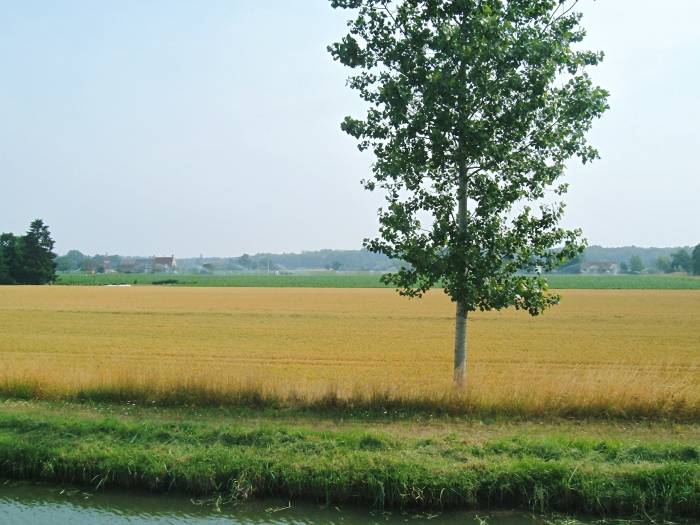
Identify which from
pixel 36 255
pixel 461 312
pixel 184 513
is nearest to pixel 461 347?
pixel 461 312

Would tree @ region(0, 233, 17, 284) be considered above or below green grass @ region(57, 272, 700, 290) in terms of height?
above

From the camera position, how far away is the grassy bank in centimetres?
849

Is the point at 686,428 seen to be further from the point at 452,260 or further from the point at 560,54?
the point at 560,54

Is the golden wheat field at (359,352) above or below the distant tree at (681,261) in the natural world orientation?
below

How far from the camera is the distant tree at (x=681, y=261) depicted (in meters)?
166

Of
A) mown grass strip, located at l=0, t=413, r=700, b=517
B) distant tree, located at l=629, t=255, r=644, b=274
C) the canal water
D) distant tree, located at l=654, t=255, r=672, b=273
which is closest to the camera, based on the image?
the canal water

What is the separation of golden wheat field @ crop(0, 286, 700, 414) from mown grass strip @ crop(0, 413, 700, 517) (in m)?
2.33

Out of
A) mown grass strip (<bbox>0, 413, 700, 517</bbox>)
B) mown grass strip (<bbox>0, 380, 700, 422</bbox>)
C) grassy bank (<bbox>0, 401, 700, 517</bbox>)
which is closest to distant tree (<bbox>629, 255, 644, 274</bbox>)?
mown grass strip (<bbox>0, 380, 700, 422</bbox>)

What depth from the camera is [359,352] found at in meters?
25.8

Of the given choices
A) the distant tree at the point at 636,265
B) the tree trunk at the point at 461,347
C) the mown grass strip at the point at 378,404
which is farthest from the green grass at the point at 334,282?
the mown grass strip at the point at 378,404

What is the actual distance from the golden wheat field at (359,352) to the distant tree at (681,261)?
125 m

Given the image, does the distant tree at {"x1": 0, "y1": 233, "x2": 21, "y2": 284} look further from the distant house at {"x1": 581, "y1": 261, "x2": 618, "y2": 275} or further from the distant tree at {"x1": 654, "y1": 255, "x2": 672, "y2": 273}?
the distant tree at {"x1": 654, "y1": 255, "x2": 672, "y2": 273}

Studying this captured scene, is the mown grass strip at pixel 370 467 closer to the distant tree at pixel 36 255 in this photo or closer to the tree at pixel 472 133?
the tree at pixel 472 133

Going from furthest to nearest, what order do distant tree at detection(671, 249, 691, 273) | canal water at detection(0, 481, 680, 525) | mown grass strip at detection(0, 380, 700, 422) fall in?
distant tree at detection(671, 249, 691, 273)
mown grass strip at detection(0, 380, 700, 422)
canal water at detection(0, 481, 680, 525)
